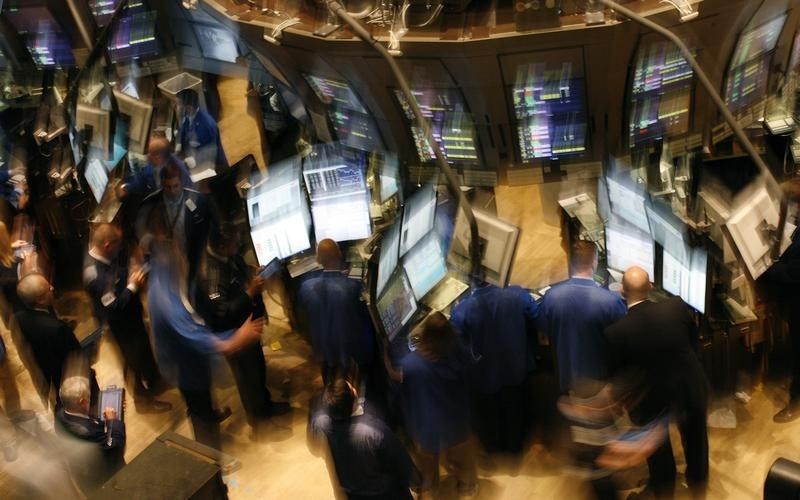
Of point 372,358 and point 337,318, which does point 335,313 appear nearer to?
point 337,318

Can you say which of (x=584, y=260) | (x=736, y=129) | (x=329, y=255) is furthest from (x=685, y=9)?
(x=329, y=255)

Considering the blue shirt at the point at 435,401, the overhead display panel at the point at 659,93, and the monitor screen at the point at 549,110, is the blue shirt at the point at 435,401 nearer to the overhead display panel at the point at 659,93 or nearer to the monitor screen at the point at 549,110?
the monitor screen at the point at 549,110

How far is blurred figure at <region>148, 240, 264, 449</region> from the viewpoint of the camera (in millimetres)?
5234

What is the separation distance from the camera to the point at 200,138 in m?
7.23

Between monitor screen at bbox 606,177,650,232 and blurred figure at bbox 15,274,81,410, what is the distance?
3.38 metres

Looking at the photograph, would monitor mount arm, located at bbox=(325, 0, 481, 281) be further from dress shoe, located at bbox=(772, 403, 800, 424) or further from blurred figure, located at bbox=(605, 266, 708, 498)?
dress shoe, located at bbox=(772, 403, 800, 424)

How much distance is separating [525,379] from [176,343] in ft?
6.61

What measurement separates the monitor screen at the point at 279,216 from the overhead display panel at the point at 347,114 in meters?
0.68

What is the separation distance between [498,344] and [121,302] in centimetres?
251

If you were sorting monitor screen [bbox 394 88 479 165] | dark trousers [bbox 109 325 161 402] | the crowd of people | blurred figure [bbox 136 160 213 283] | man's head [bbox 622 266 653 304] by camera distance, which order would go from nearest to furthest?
the crowd of people → man's head [bbox 622 266 653 304] → blurred figure [bbox 136 160 213 283] → dark trousers [bbox 109 325 161 402] → monitor screen [bbox 394 88 479 165]

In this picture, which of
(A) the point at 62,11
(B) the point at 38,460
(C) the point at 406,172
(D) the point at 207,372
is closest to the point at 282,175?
(C) the point at 406,172

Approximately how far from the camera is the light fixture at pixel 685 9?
18.7 ft

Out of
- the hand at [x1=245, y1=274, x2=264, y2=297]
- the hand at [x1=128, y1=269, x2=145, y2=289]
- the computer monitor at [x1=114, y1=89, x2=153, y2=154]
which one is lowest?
the hand at [x1=245, y1=274, x2=264, y2=297]

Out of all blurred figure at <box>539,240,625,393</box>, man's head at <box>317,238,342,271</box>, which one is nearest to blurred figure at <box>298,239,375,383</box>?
man's head at <box>317,238,342,271</box>
